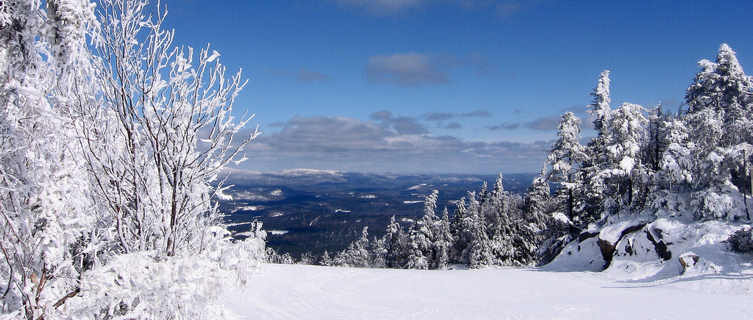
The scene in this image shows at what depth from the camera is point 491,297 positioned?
1360 cm

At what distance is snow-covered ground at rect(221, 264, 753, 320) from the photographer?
10945 mm

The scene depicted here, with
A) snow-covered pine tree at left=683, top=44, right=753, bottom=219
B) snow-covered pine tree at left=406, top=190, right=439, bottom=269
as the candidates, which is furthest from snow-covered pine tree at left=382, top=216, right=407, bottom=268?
snow-covered pine tree at left=683, top=44, right=753, bottom=219

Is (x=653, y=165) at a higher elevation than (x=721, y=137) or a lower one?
lower

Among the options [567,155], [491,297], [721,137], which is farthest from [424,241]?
[491,297]

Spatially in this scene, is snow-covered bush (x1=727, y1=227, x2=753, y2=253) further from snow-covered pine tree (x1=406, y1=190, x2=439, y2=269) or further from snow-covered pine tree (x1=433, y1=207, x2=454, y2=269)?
snow-covered pine tree (x1=433, y1=207, x2=454, y2=269)

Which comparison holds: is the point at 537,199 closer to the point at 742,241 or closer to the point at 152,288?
the point at 742,241

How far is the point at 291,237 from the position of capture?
13150 cm

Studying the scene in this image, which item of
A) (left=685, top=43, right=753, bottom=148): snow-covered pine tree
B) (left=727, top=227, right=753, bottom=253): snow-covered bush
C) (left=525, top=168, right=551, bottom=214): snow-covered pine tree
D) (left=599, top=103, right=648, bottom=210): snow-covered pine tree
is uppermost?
(left=685, top=43, right=753, bottom=148): snow-covered pine tree

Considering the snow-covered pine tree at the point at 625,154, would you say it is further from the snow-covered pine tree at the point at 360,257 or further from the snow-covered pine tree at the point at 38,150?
the snow-covered pine tree at the point at 360,257

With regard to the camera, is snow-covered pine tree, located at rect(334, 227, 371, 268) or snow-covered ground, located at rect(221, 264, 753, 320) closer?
snow-covered ground, located at rect(221, 264, 753, 320)

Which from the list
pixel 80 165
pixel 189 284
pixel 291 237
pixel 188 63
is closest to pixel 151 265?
pixel 189 284

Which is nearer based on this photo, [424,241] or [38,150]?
[38,150]

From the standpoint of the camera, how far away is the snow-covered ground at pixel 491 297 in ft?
35.9

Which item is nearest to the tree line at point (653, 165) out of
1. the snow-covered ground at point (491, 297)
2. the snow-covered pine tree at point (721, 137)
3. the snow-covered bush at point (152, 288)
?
the snow-covered pine tree at point (721, 137)
